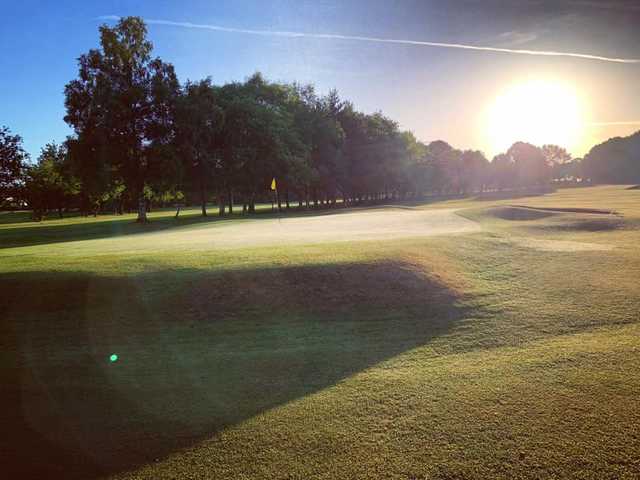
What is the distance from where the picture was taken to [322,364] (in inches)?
285

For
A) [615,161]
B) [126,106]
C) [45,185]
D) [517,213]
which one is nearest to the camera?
[517,213]

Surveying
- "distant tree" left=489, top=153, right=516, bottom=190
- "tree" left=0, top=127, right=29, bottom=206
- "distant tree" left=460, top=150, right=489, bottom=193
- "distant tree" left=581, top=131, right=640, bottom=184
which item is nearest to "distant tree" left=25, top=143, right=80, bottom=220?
"tree" left=0, top=127, right=29, bottom=206

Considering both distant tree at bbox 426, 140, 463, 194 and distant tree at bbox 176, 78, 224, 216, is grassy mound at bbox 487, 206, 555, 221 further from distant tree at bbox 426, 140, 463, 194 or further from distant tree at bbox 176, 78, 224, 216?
distant tree at bbox 426, 140, 463, 194

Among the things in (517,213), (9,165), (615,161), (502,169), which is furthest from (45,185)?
(615,161)

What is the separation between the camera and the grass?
470 cm

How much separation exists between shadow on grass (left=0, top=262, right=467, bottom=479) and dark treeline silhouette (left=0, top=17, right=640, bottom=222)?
112 ft

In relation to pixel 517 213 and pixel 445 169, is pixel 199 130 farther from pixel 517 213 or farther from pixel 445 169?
pixel 445 169

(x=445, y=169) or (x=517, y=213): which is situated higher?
(x=445, y=169)

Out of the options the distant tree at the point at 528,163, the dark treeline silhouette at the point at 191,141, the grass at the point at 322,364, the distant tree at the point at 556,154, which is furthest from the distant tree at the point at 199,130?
the distant tree at the point at 556,154

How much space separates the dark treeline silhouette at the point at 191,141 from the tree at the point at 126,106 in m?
0.11

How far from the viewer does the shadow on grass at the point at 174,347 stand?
5316 mm

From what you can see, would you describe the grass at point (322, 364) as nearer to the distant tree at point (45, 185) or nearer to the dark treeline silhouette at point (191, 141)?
the dark treeline silhouette at point (191, 141)

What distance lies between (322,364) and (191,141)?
1679 inches

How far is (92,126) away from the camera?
39438 millimetres
